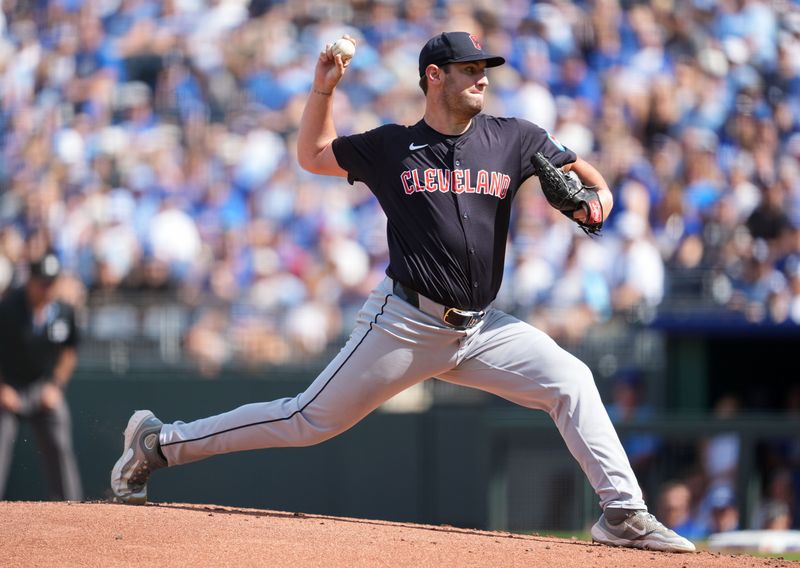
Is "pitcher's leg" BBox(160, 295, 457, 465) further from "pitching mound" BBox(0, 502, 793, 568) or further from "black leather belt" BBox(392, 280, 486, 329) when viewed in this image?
"pitching mound" BBox(0, 502, 793, 568)

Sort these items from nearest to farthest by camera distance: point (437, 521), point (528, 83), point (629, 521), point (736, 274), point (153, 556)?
point (153, 556), point (629, 521), point (437, 521), point (736, 274), point (528, 83)

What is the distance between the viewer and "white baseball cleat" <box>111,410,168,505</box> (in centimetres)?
504

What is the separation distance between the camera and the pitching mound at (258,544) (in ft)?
13.5

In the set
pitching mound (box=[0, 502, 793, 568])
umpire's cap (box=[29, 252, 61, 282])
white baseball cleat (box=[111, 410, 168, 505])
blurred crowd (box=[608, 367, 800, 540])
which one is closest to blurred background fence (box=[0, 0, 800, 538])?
blurred crowd (box=[608, 367, 800, 540])

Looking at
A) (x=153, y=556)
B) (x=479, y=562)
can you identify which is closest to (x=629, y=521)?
(x=479, y=562)

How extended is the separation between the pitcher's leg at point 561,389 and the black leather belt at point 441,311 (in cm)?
11

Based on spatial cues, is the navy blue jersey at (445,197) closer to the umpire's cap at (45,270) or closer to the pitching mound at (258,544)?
the pitching mound at (258,544)

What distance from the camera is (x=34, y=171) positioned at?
37.4 feet

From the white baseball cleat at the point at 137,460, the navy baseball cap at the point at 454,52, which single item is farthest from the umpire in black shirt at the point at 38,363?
the navy baseball cap at the point at 454,52

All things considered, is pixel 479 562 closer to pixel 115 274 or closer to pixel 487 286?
pixel 487 286

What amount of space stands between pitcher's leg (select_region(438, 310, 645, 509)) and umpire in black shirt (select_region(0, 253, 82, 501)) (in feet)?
14.5

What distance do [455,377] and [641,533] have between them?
3.00ft

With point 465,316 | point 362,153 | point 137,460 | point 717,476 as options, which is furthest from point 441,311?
point 717,476

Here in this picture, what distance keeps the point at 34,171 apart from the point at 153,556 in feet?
26.2
